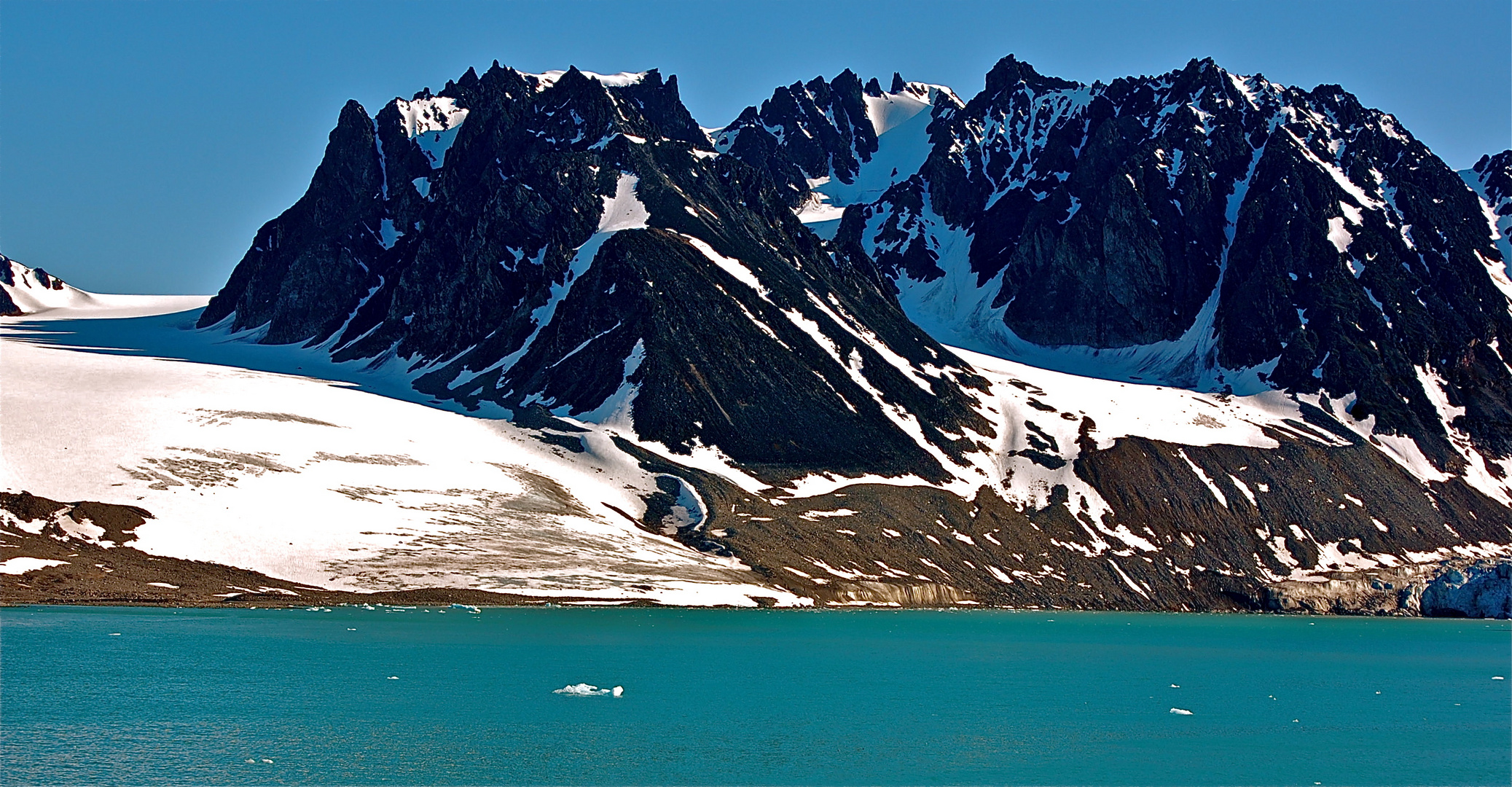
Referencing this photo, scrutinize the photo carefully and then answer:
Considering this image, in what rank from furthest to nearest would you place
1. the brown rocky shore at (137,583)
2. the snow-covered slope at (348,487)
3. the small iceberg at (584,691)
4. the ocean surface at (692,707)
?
the snow-covered slope at (348,487)
the brown rocky shore at (137,583)
the small iceberg at (584,691)
the ocean surface at (692,707)

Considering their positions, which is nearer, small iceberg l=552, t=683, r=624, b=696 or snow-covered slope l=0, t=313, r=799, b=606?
small iceberg l=552, t=683, r=624, b=696

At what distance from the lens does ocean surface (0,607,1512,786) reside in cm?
4275

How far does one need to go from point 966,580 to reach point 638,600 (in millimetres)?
38908

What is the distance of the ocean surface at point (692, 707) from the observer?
42.8 meters

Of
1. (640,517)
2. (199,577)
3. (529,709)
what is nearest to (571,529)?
(640,517)

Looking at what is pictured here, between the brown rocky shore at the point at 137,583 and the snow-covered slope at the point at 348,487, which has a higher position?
the snow-covered slope at the point at 348,487

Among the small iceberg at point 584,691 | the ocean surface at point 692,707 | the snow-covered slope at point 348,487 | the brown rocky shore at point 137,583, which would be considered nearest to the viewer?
the ocean surface at point 692,707

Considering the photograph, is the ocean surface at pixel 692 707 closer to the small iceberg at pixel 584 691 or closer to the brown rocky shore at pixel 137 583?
the small iceberg at pixel 584 691

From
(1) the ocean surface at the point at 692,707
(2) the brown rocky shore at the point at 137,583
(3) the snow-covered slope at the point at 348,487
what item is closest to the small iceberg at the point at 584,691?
(1) the ocean surface at the point at 692,707

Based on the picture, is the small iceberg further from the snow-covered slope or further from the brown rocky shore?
the snow-covered slope

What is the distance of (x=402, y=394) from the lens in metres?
190

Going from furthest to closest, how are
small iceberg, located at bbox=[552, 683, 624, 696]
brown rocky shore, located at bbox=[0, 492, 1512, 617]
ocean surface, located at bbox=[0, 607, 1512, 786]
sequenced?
brown rocky shore, located at bbox=[0, 492, 1512, 617] < small iceberg, located at bbox=[552, 683, 624, 696] < ocean surface, located at bbox=[0, 607, 1512, 786]

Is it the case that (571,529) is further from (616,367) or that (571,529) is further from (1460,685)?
(1460,685)

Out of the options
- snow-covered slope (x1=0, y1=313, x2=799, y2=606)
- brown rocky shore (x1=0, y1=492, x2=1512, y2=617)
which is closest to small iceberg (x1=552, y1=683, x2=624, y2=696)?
brown rocky shore (x1=0, y1=492, x2=1512, y2=617)
